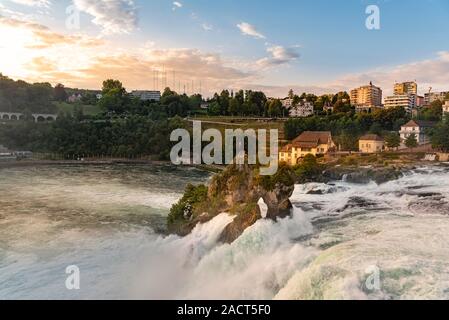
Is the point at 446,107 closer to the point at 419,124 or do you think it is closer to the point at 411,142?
the point at 419,124

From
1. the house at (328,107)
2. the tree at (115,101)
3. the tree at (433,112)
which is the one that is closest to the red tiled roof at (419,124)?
the tree at (433,112)

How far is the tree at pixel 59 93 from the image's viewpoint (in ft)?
131

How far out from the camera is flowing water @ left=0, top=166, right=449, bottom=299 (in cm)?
586

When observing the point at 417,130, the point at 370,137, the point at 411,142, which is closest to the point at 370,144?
the point at 370,137

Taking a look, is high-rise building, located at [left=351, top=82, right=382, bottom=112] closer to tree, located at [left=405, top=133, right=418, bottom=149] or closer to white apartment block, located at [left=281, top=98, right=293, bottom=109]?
white apartment block, located at [left=281, top=98, right=293, bottom=109]

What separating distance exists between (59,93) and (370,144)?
3250 centimetres

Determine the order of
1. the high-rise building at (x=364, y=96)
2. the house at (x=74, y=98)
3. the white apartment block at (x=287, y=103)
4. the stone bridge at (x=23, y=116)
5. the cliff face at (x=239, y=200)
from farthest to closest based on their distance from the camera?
the house at (x=74, y=98), the stone bridge at (x=23, y=116), the high-rise building at (x=364, y=96), the white apartment block at (x=287, y=103), the cliff face at (x=239, y=200)

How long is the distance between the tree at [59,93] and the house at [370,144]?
3178 cm

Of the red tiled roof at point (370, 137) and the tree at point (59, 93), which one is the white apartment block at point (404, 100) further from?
the tree at point (59, 93)

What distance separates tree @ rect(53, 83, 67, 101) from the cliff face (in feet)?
109

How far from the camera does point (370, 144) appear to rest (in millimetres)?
17016

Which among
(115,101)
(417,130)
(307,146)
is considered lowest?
(307,146)

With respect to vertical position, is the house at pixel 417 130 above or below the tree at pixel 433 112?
below

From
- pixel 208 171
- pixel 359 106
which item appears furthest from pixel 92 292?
pixel 359 106
